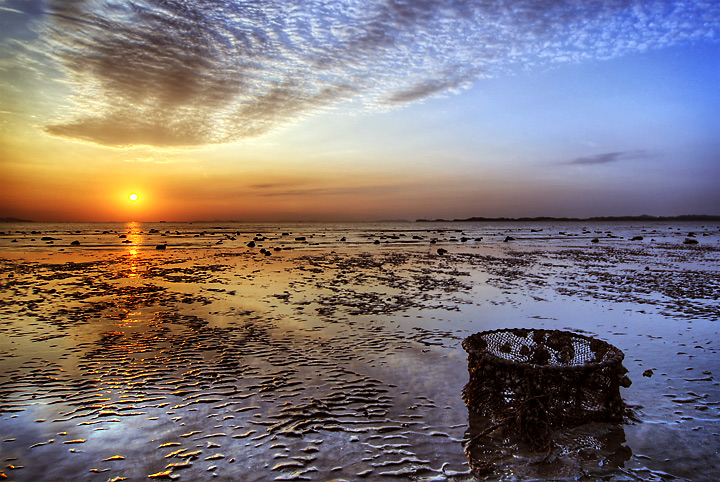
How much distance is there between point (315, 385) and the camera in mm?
6910

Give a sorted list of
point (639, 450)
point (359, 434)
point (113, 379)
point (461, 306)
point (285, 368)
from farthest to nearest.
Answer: point (461, 306), point (285, 368), point (113, 379), point (359, 434), point (639, 450)

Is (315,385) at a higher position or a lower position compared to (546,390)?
lower

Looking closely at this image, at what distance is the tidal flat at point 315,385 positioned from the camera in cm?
468

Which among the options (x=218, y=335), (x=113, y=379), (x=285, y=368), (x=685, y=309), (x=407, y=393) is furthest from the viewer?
(x=685, y=309)

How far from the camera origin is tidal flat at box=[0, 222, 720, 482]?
15.4 ft

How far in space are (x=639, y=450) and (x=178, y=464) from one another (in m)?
5.62

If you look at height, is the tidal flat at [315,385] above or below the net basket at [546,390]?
below

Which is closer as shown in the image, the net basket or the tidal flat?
the tidal flat

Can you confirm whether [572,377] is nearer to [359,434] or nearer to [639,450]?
[639,450]

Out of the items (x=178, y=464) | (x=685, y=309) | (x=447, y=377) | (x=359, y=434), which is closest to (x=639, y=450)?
(x=447, y=377)

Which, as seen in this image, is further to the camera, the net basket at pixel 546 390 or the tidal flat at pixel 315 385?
the net basket at pixel 546 390

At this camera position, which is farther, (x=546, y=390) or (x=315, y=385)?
(x=315, y=385)

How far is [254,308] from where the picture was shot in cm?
1301

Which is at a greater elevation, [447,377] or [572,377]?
[572,377]
